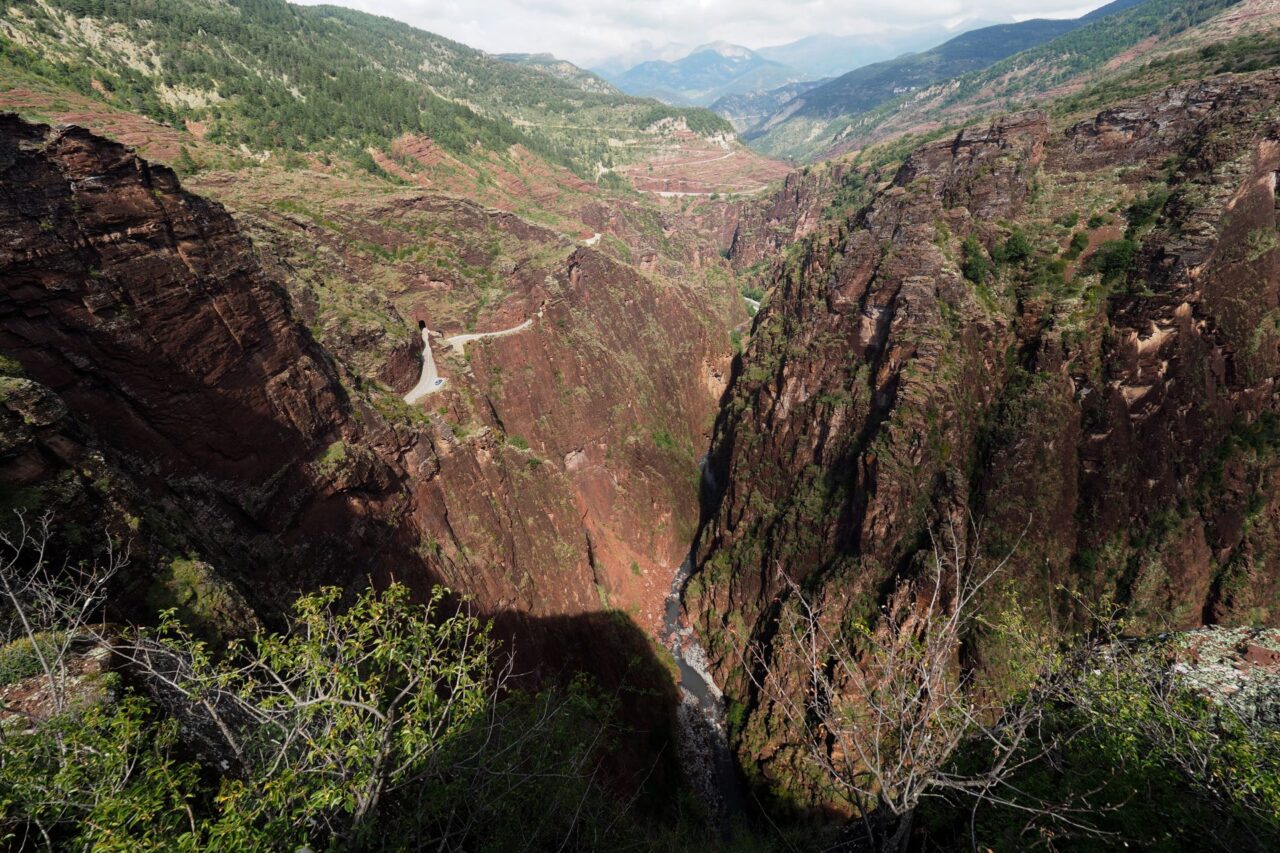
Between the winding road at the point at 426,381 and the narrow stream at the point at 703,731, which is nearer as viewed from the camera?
the narrow stream at the point at 703,731

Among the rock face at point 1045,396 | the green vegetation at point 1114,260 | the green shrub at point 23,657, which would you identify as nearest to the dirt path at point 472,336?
the rock face at point 1045,396

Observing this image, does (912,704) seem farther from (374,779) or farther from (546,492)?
(546,492)

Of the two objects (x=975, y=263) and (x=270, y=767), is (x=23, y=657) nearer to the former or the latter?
(x=270, y=767)

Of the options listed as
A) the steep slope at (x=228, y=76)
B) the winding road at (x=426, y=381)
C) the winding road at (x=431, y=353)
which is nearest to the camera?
the winding road at (x=426, y=381)

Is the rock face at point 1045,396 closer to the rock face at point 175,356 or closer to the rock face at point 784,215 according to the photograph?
the rock face at point 175,356

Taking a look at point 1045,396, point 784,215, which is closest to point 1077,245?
point 1045,396
